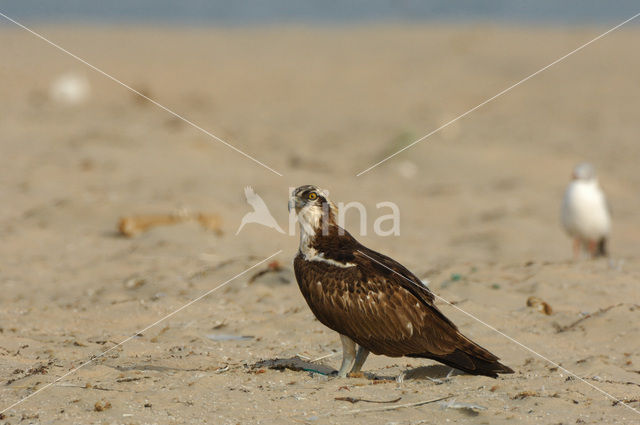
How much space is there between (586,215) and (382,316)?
20.2 feet

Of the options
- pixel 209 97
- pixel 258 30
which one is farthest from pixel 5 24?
pixel 209 97

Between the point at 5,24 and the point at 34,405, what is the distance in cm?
3945

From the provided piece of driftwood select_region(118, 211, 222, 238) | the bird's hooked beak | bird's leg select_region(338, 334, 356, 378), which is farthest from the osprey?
piece of driftwood select_region(118, 211, 222, 238)

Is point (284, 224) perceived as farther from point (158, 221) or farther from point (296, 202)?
point (296, 202)

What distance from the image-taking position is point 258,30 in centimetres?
4044

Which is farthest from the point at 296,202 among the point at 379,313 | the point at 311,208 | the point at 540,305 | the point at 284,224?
the point at 284,224

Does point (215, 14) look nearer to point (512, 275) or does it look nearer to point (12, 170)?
point (12, 170)

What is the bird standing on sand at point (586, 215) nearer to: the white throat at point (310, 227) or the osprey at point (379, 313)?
the osprey at point (379, 313)

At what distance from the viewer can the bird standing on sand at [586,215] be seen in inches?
422

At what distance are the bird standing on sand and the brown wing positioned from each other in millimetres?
5940

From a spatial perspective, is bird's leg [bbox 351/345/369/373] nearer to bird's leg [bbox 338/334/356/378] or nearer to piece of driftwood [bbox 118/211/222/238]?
bird's leg [bbox 338/334/356/378]

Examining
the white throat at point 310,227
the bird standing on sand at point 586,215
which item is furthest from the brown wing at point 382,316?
the bird standing on sand at point 586,215

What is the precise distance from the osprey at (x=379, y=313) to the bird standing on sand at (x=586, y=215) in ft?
19.2

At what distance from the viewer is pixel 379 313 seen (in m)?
5.30
